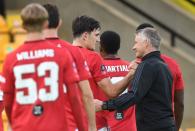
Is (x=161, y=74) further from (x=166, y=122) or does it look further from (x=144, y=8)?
(x=144, y=8)

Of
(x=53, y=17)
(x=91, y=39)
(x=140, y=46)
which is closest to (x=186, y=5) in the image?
(x=91, y=39)

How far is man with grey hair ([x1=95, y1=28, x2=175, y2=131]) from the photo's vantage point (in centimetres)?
675

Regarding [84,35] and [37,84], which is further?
[84,35]

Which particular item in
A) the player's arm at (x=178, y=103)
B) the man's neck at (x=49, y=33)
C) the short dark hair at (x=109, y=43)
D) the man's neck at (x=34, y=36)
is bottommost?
the player's arm at (x=178, y=103)

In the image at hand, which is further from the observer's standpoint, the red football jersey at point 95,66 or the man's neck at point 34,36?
the red football jersey at point 95,66

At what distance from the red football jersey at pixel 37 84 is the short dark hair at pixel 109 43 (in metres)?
2.23

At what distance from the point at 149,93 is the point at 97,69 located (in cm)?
62

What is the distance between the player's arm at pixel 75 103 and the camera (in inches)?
225

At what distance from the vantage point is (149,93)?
686 cm

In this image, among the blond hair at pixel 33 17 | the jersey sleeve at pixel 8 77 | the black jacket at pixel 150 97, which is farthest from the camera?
the black jacket at pixel 150 97

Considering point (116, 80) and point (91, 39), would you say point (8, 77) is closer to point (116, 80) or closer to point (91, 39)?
point (91, 39)

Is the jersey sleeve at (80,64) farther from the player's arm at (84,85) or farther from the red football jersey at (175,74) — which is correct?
the red football jersey at (175,74)

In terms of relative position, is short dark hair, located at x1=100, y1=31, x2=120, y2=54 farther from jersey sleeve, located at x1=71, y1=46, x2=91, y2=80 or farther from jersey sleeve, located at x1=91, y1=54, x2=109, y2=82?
jersey sleeve, located at x1=71, y1=46, x2=91, y2=80

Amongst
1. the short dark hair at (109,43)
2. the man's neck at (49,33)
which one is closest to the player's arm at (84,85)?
the man's neck at (49,33)
